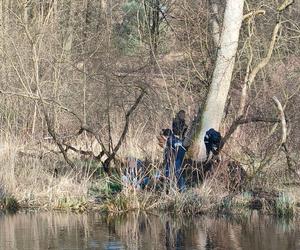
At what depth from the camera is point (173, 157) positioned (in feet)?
48.3

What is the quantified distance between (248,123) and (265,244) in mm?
6165

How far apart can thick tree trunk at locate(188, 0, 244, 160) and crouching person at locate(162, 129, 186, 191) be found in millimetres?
2039

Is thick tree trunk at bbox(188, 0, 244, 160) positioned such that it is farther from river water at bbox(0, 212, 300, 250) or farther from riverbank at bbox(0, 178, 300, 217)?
river water at bbox(0, 212, 300, 250)

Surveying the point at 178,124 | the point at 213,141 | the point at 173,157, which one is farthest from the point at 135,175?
the point at 213,141

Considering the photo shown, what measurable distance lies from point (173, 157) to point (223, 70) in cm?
347

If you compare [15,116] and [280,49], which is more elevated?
[280,49]

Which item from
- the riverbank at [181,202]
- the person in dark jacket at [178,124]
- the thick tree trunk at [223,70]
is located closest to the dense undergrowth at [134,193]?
the riverbank at [181,202]

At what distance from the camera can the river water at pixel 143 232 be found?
10.9 metres

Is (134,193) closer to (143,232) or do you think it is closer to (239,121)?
(143,232)

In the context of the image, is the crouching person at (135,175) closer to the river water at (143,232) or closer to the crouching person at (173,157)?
the crouching person at (173,157)

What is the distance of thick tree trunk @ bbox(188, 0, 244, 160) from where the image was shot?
17078 mm

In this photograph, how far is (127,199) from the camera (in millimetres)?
14086

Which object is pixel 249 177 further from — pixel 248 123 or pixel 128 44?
pixel 128 44

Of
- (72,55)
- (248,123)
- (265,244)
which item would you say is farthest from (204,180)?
(72,55)
